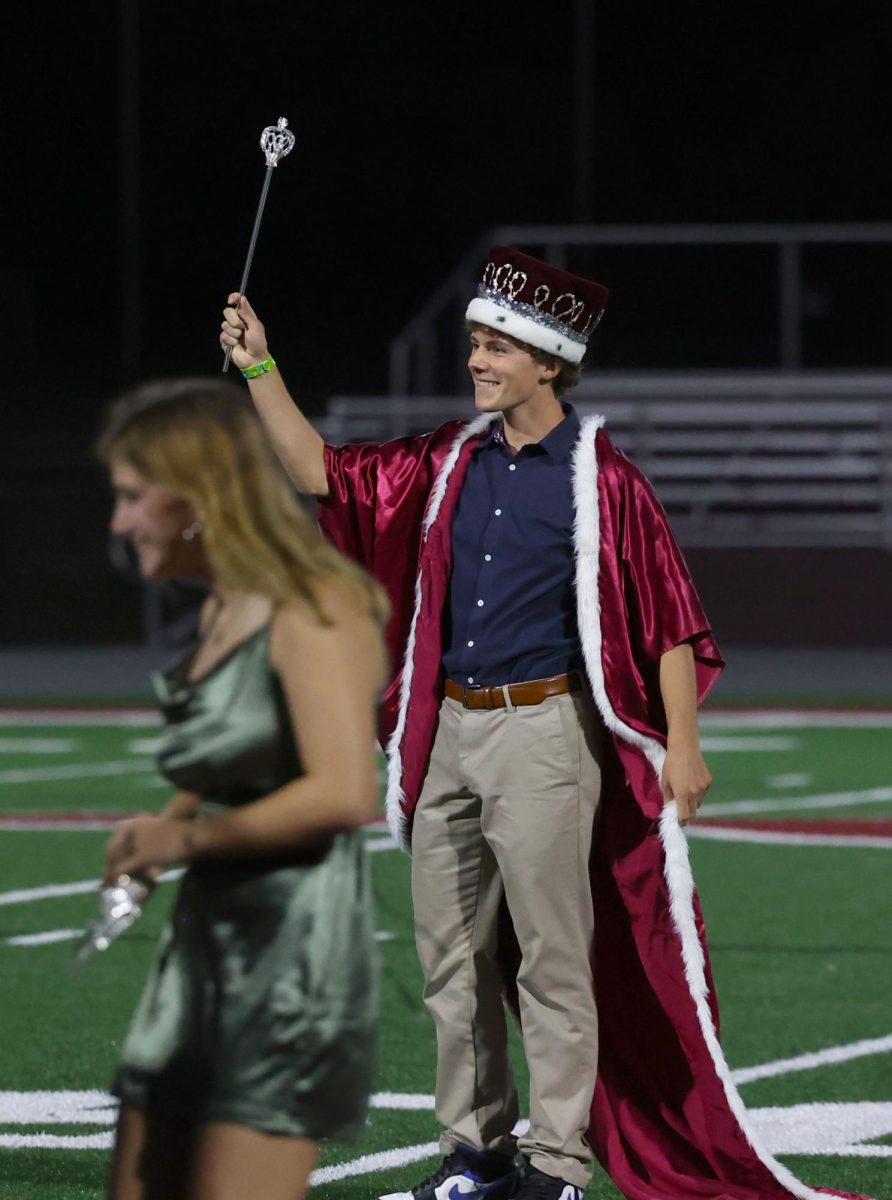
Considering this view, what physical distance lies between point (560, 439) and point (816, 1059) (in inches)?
92.9

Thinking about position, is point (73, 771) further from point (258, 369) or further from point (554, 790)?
point (554, 790)

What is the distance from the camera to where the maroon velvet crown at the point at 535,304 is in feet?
16.8

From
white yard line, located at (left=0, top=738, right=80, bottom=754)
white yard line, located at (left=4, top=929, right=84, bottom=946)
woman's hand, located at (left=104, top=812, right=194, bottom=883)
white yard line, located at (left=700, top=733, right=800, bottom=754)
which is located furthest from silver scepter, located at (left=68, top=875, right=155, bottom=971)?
white yard line, located at (left=0, top=738, right=80, bottom=754)

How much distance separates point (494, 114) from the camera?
34125 millimetres

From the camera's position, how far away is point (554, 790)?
4.98 metres

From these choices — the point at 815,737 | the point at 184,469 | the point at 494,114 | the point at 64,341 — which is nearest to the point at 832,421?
the point at 815,737

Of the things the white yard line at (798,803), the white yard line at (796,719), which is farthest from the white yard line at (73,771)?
the white yard line at (796,719)

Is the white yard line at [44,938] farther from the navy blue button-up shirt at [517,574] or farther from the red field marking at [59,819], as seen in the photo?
the navy blue button-up shirt at [517,574]

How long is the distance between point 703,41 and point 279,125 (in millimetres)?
27394

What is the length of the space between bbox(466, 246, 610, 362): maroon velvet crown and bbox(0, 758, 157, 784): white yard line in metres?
8.57

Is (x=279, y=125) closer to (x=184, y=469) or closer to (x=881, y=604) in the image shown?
(x=184, y=469)

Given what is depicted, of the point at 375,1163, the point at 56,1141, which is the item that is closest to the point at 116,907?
the point at 375,1163

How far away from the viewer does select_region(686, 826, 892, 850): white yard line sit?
36.0 feet

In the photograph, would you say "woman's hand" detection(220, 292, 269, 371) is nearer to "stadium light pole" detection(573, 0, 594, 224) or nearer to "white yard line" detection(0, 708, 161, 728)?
"white yard line" detection(0, 708, 161, 728)
